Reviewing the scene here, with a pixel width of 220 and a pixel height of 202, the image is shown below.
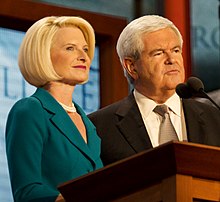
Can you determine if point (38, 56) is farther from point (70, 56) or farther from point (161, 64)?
point (161, 64)

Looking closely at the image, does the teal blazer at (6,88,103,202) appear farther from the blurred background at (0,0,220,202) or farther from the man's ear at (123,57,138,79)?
the blurred background at (0,0,220,202)

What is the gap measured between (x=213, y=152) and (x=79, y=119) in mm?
732

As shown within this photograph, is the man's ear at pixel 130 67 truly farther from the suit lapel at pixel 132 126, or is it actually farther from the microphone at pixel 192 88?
the microphone at pixel 192 88

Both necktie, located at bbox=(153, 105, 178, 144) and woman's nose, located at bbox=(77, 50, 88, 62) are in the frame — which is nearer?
woman's nose, located at bbox=(77, 50, 88, 62)

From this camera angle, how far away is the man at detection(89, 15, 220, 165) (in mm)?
3357

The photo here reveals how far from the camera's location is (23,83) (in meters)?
4.88

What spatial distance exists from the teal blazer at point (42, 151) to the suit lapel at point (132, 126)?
0.86 feet

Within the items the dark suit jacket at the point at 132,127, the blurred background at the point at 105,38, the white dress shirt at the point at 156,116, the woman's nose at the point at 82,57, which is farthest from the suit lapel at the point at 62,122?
the blurred background at the point at 105,38

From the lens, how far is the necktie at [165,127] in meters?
3.39

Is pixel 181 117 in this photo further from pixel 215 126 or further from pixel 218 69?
pixel 218 69

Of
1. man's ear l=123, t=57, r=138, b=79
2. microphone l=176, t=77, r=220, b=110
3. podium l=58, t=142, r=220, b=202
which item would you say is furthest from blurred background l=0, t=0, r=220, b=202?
podium l=58, t=142, r=220, b=202

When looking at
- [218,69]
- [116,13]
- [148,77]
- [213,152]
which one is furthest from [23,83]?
[213,152]

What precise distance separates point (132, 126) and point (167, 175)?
34.3 inches

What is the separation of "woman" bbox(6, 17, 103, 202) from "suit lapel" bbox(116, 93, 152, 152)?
0.62ft
